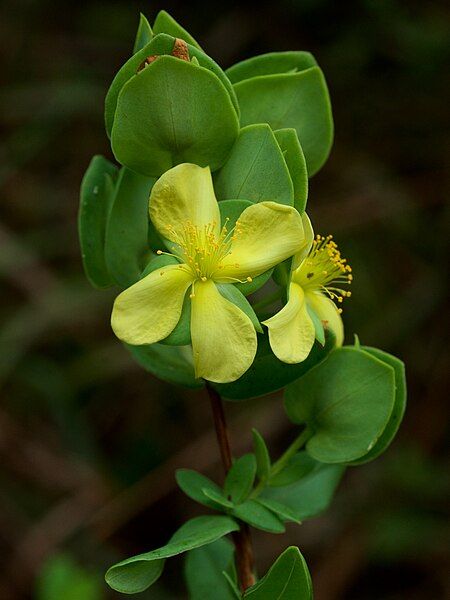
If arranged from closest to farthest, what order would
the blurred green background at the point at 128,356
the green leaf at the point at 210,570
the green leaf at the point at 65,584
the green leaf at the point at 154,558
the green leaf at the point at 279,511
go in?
the green leaf at the point at 154,558, the green leaf at the point at 279,511, the green leaf at the point at 210,570, the green leaf at the point at 65,584, the blurred green background at the point at 128,356

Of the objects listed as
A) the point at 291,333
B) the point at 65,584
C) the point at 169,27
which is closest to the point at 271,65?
the point at 169,27

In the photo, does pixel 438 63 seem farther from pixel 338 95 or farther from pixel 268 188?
pixel 268 188

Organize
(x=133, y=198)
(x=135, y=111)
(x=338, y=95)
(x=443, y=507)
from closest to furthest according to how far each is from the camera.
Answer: (x=135, y=111) < (x=133, y=198) < (x=443, y=507) < (x=338, y=95)

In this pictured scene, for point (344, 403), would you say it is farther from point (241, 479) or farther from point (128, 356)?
point (128, 356)

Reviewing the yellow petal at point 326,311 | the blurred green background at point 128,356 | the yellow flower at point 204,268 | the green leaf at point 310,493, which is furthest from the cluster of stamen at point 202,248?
the blurred green background at point 128,356

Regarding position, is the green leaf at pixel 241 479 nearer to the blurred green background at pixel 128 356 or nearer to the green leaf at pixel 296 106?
the green leaf at pixel 296 106

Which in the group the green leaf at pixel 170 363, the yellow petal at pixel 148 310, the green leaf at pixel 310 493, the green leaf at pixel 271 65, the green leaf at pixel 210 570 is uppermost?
the green leaf at pixel 271 65

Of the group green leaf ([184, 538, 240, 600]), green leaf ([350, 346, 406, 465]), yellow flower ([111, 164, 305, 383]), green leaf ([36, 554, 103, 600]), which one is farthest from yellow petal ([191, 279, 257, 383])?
green leaf ([36, 554, 103, 600])

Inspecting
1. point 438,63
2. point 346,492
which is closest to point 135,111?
point 346,492
